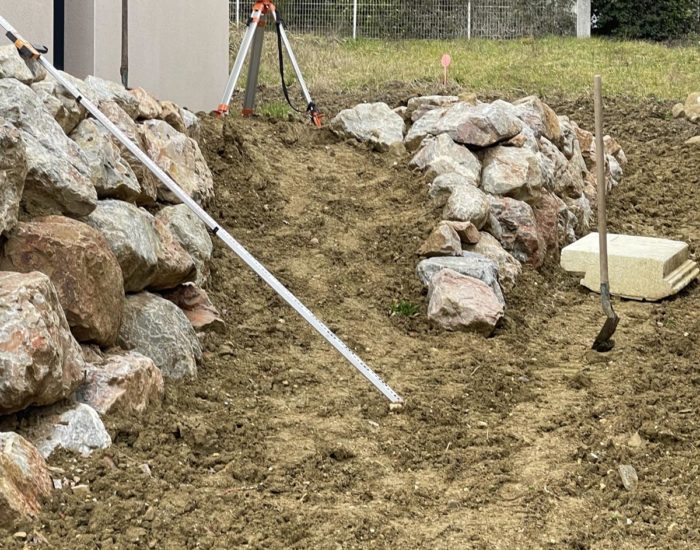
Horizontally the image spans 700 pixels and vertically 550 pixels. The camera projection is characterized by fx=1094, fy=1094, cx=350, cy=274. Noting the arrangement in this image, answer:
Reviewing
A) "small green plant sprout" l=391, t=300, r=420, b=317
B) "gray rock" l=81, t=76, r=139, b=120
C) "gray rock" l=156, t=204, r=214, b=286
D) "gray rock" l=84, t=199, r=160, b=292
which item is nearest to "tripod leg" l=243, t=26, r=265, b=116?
"gray rock" l=81, t=76, r=139, b=120

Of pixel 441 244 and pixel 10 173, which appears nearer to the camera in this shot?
pixel 10 173

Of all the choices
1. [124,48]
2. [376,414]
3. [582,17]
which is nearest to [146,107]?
[124,48]

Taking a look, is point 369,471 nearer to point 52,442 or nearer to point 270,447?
point 270,447

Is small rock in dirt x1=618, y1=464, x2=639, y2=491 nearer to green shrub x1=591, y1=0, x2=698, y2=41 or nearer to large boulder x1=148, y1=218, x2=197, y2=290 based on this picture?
large boulder x1=148, y1=218, x2=197, y2=290

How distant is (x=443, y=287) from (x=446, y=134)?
2.43 meters

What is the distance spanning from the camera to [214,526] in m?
3.97

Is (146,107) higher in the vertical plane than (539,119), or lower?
higher

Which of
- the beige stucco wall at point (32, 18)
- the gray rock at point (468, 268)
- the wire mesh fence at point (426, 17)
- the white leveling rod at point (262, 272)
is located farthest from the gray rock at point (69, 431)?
the wire mesh fence at point (426, 17)

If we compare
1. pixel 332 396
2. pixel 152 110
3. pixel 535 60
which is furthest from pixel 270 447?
pixel 535 60

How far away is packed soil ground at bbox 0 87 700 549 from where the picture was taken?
161 inches

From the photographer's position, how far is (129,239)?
548 cm

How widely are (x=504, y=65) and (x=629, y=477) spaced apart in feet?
40.1

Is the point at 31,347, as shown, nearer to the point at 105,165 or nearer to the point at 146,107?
the point at 105,165

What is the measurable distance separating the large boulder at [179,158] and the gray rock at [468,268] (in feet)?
5.22
